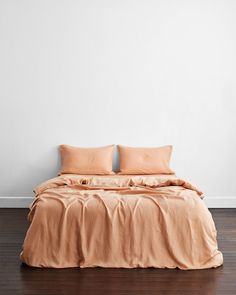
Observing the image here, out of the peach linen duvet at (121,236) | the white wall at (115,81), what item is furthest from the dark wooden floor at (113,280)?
the white wall at (115,81)

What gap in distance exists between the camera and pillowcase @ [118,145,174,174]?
439cm

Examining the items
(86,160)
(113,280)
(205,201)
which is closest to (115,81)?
(86,160)

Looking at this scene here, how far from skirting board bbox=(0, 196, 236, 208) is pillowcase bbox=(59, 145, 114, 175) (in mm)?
761

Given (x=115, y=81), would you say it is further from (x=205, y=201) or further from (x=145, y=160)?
(x=205, y=201)

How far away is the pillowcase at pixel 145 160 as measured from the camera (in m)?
4.39

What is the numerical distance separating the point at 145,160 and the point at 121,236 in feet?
5.92

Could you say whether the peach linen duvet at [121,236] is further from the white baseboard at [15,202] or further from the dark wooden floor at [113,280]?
the white baseboard at [15,202]

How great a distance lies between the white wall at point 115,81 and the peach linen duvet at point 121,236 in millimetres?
1994

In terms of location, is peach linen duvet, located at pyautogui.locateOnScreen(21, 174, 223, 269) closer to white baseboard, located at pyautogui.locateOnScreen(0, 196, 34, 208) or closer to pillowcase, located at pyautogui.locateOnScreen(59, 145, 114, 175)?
pillowcase, located at pyautogui.locateOnScreen(59, 145, 114, 175)

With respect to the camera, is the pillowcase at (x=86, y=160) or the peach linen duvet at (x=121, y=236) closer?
the peach linen duvet at (x=121, y=236)

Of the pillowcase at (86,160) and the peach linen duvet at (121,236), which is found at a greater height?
the pillowcase at (86,160)

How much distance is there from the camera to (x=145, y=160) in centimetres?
446

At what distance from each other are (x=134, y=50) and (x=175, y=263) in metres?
2.98

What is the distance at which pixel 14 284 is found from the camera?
2459mm
